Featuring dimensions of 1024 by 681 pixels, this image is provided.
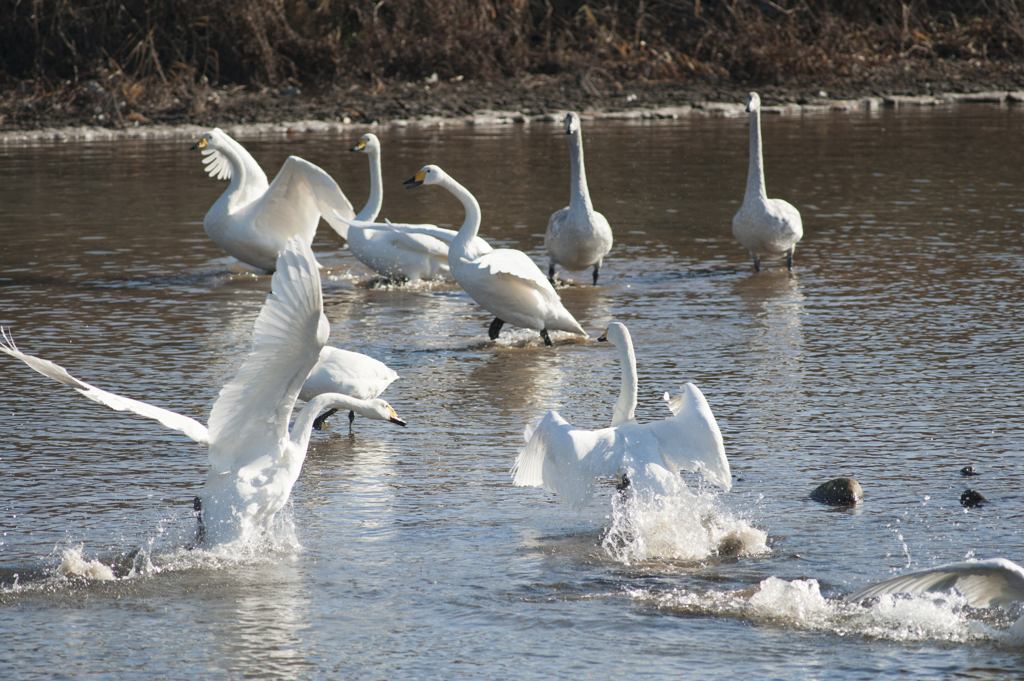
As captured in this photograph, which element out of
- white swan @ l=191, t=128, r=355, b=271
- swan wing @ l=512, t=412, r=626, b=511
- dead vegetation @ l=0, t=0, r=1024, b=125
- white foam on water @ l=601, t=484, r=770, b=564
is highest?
dead vegetation @ l=0, t=0, r=1024, b=125

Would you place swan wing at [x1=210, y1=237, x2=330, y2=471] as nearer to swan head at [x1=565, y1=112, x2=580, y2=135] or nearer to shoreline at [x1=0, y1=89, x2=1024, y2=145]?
swan head at [x1=565, y1=112, x2=580, y2=135]

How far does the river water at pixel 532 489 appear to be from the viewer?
421 centimetres

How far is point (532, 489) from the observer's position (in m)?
5.84

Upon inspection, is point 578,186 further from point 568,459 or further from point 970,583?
point 970,583

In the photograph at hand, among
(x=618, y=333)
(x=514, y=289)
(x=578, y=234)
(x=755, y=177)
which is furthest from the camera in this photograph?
(x=755, y=177)

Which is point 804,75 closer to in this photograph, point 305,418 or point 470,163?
point 470,163

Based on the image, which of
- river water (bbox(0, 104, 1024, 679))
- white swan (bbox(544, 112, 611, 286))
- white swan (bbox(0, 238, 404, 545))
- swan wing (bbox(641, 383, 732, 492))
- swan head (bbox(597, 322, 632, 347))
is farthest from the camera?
white swan (bbox(544, 112, 611, 286))

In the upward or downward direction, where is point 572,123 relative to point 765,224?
upward

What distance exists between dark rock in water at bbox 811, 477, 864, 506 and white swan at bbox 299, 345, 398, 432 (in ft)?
8.11

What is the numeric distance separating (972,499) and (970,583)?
4.02ft

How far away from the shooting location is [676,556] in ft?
16.1

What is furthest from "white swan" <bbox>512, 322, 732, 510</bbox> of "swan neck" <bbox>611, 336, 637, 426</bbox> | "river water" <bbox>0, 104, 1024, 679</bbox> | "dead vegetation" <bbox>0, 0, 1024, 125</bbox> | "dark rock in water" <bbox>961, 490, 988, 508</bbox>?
"dead vegetation" <bbox>0, 0, 1024, 125</bbox>

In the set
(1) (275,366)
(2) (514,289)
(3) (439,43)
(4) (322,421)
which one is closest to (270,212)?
(2) (514,289)

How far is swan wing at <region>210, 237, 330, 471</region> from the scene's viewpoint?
452 cm
